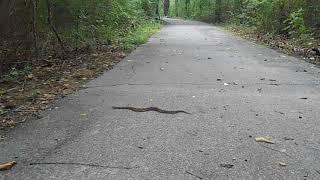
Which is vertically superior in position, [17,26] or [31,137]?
[17,26]

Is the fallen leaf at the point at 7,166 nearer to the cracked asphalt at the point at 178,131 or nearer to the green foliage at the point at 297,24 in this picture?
the cracked asphalt at the point at 178,131

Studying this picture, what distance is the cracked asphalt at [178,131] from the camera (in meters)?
3.96

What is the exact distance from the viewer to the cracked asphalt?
3.96 metres

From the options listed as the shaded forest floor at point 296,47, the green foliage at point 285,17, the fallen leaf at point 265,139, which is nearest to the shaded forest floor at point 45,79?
the fallen leaf at point 265,139

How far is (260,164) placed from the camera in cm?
406

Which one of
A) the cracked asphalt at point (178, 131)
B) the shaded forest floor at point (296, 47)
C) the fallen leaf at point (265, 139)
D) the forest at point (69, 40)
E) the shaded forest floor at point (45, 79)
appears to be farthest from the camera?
the shaded forest floor at point (296, 47)

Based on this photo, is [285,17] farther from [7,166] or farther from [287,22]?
[7,166]

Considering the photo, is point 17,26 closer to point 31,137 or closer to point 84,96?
point 84,96

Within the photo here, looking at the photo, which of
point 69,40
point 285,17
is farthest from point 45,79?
point 285,17

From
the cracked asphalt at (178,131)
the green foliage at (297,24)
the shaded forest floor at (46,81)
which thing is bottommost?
the shaded forest floor at (46,81)

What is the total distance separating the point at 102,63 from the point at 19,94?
338 cm

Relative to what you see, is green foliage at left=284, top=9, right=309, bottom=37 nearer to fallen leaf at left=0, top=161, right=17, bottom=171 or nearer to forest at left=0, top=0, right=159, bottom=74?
forest at left=0, top=0, right=159, bottom=74

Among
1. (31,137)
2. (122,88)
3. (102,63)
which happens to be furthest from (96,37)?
(31,137)

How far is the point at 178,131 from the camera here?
16.5ft
